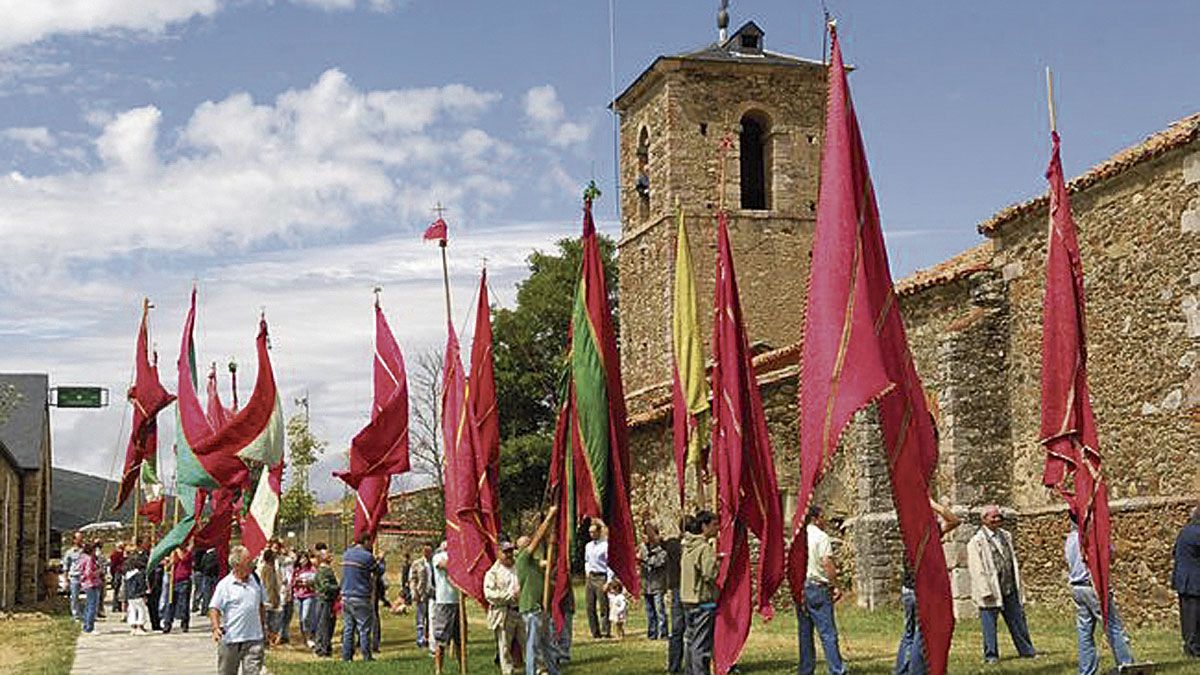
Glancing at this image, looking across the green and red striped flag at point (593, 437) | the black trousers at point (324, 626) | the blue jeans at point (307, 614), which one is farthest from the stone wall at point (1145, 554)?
the blue jeans at point (307, 614)

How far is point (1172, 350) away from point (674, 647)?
701cm

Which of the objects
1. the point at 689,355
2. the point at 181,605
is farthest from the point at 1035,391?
the point at 181,605

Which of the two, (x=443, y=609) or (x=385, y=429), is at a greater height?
(x=385, y=429)

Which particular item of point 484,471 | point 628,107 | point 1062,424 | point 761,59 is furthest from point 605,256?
point 1062,424

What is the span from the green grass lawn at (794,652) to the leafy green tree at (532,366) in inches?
828

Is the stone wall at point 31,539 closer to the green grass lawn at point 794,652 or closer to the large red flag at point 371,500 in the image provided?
the green grass lawn at point 794,652

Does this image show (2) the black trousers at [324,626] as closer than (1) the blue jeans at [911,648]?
No

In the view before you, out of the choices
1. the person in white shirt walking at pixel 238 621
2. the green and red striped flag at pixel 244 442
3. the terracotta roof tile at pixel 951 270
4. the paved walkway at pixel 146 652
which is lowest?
the paved walkway at pixel 146 652

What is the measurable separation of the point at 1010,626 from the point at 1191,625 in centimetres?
178

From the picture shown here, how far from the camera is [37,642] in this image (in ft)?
78.3

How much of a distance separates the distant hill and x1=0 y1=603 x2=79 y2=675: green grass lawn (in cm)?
1976

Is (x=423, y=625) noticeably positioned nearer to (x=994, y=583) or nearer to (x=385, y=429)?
(x=385, y=429)

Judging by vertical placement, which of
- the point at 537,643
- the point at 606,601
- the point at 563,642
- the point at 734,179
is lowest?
the point at 563,642

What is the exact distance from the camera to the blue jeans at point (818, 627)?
13.9 metres
